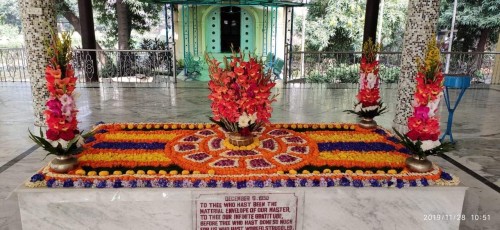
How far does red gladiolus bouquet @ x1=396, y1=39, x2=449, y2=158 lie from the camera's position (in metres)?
2.65

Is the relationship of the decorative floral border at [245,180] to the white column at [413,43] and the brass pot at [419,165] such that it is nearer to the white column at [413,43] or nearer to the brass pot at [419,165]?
the brass pot at [419,165]

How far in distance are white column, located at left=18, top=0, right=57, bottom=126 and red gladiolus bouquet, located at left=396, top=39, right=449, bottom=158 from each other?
155 inches

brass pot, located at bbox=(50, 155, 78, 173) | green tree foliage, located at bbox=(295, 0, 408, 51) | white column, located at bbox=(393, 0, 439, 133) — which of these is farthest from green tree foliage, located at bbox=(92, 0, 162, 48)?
brass pot, located at bbox=(50, 155, 78, 173)

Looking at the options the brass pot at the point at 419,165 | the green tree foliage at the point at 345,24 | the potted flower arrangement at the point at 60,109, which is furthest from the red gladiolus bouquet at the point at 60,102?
the green tree foliage at the point at 345,24

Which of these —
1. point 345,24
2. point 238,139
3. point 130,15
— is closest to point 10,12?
point 130,15

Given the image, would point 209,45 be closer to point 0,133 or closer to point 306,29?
point 306,29

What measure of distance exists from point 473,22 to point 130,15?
520 inches

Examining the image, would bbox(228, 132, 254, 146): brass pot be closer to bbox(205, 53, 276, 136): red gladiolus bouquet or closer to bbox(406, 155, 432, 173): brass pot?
bbox(205, 53, 276, 136): red gladiolus bouquet

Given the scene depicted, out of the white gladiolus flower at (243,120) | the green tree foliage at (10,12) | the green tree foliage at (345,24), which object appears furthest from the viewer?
the green tree foliage at (10,12)

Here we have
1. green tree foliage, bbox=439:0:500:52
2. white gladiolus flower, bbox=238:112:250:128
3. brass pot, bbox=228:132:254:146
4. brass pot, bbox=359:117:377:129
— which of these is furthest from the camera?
green tree foliage, bbox=439:0:500:52

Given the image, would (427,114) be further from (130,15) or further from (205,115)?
(130,15)

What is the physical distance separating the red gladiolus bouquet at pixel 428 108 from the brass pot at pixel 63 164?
2526 mm

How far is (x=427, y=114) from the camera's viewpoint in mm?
2691

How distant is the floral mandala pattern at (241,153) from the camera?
2.79 meters
